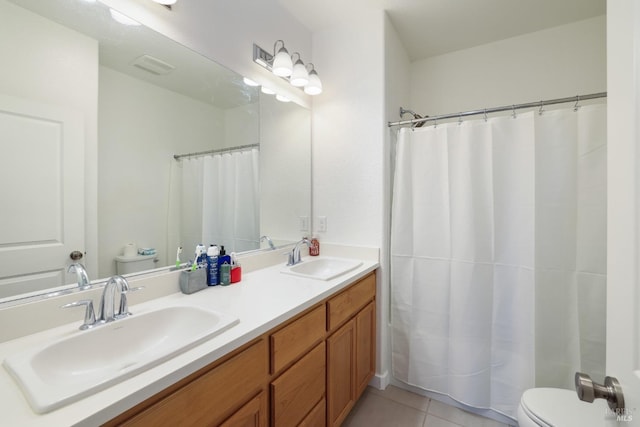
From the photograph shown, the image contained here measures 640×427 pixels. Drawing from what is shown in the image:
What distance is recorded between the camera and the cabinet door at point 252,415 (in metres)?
0.86

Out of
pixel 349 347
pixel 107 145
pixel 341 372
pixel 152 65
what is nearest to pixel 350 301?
pixel 349 347

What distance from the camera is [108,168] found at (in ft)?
3.66

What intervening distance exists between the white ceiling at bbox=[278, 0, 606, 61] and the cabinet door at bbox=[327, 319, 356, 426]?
2.02 meters

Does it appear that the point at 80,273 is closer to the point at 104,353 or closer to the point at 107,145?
the point at 104,353

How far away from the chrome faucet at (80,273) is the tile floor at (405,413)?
4.95ft

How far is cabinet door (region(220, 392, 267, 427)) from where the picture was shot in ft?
2.82

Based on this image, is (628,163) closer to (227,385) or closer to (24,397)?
(227,385)

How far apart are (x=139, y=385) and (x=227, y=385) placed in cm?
27

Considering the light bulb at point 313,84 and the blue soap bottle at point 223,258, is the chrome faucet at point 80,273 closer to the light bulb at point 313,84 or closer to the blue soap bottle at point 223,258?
the blue soap bottle at point 223,258

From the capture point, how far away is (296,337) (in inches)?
44.6

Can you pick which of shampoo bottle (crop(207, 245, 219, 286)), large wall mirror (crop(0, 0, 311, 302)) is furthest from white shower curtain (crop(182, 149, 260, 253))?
shampoo bottle (crop(207, 245, 219, 286))

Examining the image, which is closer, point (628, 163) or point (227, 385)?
point (628, 163)

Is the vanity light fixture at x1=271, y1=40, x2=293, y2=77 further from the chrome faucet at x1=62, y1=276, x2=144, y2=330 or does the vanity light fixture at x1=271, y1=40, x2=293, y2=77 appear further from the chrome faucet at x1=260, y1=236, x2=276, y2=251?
the chrome faucet at x1=62, y1=276, x2=144, y2=330

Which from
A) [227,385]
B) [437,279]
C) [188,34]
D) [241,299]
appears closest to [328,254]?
[437,279]
